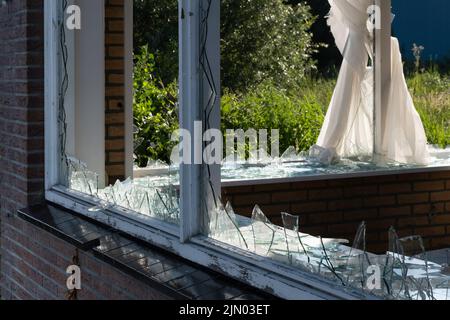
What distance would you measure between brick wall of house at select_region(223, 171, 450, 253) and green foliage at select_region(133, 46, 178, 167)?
1.73 feet

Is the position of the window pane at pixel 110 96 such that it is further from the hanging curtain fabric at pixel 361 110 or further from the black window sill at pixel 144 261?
the hanging curtain fabric at pixel 361 110

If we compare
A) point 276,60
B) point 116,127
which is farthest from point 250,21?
point 116,127

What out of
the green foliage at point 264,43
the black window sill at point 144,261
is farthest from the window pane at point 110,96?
the green foliage at point 264,43

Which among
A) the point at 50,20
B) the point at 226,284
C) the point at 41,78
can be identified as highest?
the point at 50,20

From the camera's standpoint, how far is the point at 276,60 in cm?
884

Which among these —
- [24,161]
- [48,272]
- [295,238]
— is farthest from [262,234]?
[24,161]

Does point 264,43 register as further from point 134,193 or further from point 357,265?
point 357,265

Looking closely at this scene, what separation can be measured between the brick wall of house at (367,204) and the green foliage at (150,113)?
1.73 ft

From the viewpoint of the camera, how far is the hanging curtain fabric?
634 centimetres

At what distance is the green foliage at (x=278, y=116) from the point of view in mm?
7438

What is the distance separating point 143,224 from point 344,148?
2.99 metres

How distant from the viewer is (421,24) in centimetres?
685

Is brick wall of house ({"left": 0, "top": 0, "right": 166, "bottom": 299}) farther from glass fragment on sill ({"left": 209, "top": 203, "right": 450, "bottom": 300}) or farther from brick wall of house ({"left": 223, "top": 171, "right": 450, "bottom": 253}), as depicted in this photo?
brick wall of house ({"left": 223, "top": 171, "right": 450, "bottom": 253})

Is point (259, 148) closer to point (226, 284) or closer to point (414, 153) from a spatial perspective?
point (414, 153)
